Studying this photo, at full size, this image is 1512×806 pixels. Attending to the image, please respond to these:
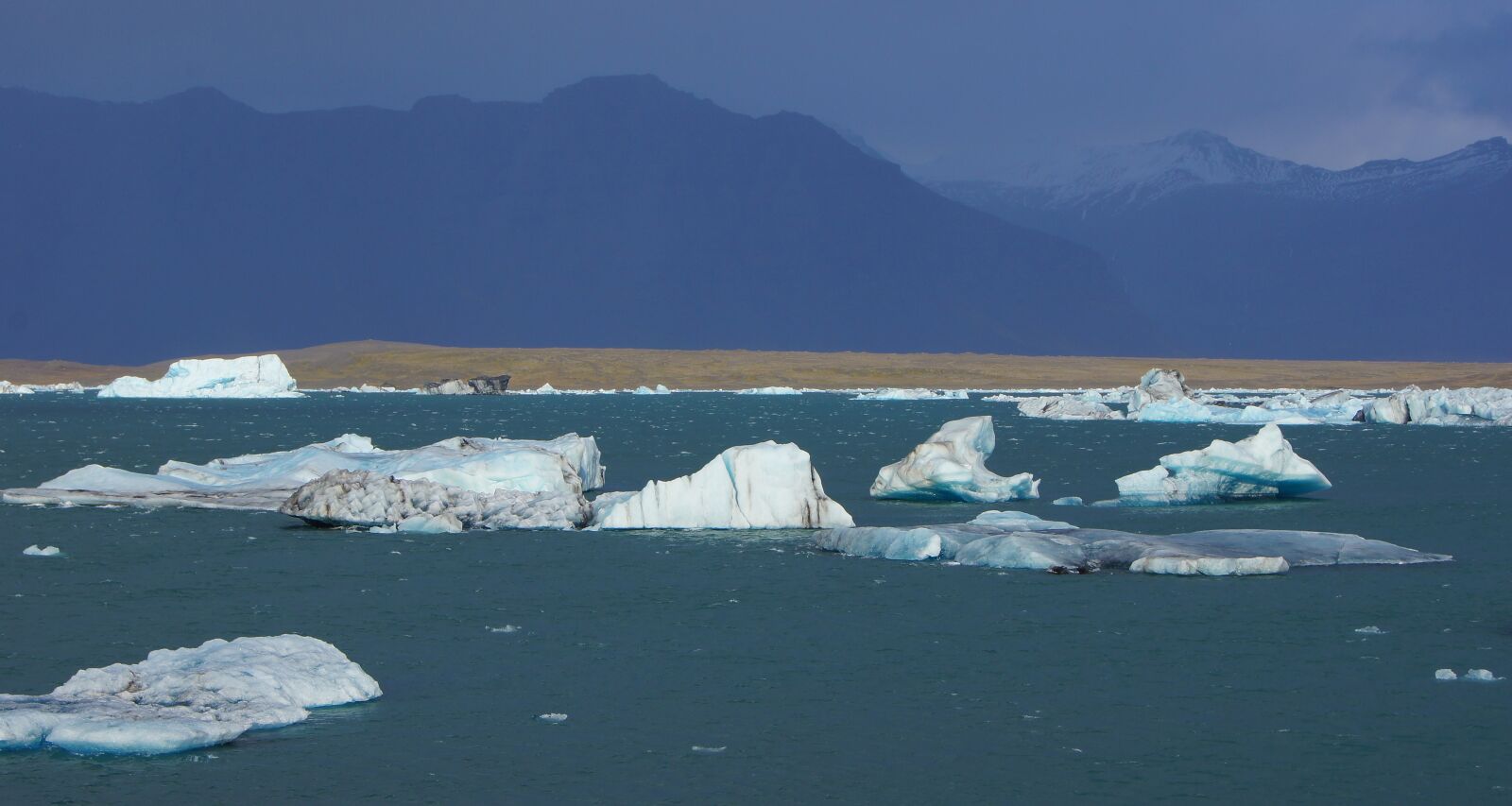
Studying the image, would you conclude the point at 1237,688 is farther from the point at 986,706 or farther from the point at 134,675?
the point at 134,675

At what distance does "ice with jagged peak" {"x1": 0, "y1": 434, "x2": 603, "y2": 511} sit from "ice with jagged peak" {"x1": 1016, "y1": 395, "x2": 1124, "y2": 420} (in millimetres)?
48610

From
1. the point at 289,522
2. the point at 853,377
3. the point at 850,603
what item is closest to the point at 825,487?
the point at 289,522

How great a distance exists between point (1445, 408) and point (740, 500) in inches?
2307

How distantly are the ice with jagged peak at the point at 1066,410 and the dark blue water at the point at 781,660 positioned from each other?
4744 centimetres

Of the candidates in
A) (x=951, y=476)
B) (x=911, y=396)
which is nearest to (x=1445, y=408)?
(x=911, y=396)

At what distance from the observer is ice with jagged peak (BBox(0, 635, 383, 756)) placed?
12.5 m

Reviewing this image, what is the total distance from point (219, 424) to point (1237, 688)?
59.4 m

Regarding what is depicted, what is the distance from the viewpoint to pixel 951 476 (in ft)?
107

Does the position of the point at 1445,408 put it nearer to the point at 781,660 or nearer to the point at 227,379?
the point at 781,660

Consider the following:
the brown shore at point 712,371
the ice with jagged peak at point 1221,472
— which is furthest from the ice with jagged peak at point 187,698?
the brown shore at point 712,371

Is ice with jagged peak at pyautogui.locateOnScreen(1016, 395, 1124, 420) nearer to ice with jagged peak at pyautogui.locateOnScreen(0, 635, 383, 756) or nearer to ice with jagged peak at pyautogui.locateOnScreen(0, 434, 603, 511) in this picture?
ice with jagged peak at pyautogui.locateOnScreen(0, 434, 603, 511)

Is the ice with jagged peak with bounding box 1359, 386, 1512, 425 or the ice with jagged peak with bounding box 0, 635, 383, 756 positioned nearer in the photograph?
the ice with jagged peak with bounding box 0, 635, 383, 756

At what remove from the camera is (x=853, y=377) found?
14838cm

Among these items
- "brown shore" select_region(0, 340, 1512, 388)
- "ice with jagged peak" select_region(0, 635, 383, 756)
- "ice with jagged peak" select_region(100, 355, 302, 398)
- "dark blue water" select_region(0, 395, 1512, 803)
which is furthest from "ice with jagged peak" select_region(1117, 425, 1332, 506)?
"brown shore" select_region(0, 340, 1512, 388)
